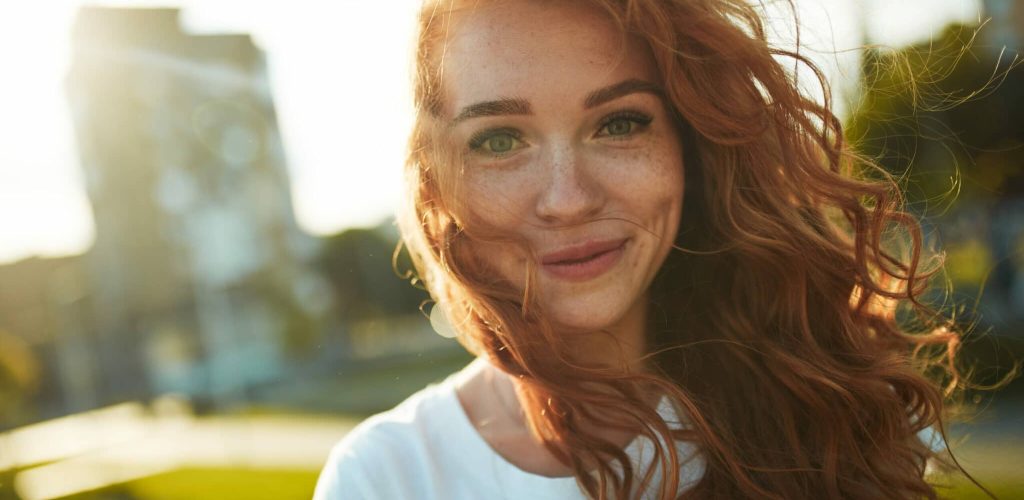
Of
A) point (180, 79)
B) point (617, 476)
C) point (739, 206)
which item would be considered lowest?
point (617, 476)

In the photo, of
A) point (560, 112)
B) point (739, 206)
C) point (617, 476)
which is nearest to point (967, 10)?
point (739, 206)

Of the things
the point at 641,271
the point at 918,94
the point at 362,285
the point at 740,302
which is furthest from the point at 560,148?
the point at 362,285

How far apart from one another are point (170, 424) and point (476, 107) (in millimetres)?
33560

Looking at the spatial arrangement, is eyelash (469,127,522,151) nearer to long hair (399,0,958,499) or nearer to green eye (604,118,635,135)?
long hair (399,0,958,499)

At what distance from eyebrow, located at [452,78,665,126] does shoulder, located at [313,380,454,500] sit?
0.83 meters

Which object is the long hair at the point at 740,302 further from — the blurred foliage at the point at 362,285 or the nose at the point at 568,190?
the blurred foliage at the point at 362,285

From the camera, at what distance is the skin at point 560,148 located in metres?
2.07

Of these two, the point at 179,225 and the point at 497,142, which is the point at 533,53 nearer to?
the point at 497,142

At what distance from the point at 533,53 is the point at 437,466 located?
1088mm

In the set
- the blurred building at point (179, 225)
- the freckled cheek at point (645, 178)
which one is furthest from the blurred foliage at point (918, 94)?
the blurred building at point (179, 225)

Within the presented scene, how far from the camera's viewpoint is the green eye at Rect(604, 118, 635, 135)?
219 centimetres

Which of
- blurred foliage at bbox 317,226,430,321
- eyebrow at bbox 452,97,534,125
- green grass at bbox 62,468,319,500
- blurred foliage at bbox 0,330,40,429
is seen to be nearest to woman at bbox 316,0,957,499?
eyebrow at bbox 452,97,534,125

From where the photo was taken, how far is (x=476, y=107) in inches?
82.6

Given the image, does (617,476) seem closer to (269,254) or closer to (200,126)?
(200,126)
